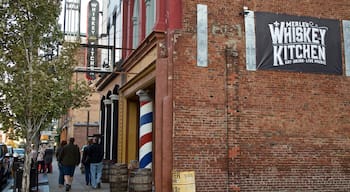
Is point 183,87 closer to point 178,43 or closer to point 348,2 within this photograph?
point 178,43

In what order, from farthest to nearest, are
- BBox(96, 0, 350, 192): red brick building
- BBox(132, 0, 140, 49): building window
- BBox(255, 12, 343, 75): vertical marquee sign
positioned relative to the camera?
BBox(132, 0, 140, 49): building window → BBox(255, 12, 343, 75): vertical marquee sign → BBox(96, 0, 350, 192): red brick building

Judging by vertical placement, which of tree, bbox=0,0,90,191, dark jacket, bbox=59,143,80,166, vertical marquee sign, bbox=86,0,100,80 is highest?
vertical marquee sign, bbox=86,0,100,80

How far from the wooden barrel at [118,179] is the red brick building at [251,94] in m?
1.67

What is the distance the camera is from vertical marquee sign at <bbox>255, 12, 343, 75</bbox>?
12.5m

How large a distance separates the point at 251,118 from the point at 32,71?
19.4 feet

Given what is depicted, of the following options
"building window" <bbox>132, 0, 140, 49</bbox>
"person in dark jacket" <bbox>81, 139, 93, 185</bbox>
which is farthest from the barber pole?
"building window" <bbox>132, 0, 140, 49</bbox>

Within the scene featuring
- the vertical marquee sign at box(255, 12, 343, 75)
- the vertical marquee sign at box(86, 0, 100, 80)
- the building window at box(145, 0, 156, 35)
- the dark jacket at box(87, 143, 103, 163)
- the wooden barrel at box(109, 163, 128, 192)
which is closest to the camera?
the vertical marquee sign at box(255, 12, 343, 75)

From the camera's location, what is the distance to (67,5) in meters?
17.3

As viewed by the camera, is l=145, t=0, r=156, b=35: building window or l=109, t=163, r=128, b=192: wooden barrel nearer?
l=109, t=163, r=128, b=192: wooden barrel

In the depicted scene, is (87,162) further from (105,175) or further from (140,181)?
(140,181)

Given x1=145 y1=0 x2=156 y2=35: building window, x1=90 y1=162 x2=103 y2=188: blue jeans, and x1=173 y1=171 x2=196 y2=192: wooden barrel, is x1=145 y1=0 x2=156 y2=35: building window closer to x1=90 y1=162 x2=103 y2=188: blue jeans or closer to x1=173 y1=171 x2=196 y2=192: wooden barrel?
x1=90 y1=162 x2=103 y2=188: blue jeans

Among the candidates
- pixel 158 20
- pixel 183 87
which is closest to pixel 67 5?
pixel 158 20

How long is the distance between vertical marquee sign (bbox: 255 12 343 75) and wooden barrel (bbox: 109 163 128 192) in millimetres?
5070

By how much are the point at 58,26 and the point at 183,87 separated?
143 inches
